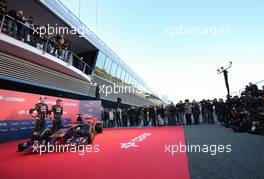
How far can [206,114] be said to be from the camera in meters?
13.7

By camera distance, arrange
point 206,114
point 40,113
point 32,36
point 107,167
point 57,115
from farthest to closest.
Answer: point 206,114
point 32,36
point 57,115
point 40,113
point 107,167

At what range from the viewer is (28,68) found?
11.4 meters

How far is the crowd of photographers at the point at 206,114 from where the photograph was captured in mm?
7930

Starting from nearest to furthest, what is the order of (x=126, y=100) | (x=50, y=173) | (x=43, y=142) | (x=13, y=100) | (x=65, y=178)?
(x=65, y=178)
(x=50, y=173)
(x=43, y=142)
(x=13, y=100)
(x=126, y=100)

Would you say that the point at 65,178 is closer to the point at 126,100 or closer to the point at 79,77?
the point at 79,77

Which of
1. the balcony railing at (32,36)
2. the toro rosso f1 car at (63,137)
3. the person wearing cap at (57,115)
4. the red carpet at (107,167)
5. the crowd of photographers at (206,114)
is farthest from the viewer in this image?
the balcony railing at (32,36)

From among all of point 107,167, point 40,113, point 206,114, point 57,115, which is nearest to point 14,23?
point 40,113

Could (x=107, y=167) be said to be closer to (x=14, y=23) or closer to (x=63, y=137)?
(x=63, y=137)

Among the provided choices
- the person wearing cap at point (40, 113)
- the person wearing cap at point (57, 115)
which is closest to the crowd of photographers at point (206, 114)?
the person wearing cap at point (57, 115)

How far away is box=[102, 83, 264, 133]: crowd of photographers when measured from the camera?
7.93 m

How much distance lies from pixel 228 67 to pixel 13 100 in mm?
12391

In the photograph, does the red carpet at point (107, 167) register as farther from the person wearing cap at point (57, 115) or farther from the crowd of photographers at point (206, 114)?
the crowd of photographers at point (206, 114)

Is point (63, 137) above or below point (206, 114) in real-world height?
→ below

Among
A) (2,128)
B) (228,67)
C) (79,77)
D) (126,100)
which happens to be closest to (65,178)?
(2,128)
